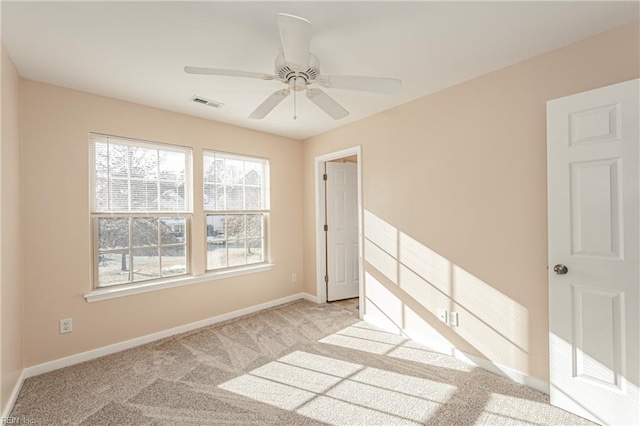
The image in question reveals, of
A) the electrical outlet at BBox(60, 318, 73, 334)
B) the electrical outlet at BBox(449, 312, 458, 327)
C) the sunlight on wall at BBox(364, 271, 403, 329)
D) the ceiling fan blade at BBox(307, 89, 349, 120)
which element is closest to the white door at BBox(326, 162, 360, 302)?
the sunlight on wall at BBox(364, 271, 403, 329)

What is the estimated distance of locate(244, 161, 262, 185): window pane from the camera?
4004mm

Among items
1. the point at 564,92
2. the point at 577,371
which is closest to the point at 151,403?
the point at 577,371

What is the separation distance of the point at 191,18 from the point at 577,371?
127 inches

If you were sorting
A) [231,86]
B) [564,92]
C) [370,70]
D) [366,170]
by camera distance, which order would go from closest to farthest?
[564,92] → [370,70] → [231,86] → [366,170]

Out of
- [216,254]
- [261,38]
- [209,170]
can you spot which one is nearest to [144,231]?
[216,254]

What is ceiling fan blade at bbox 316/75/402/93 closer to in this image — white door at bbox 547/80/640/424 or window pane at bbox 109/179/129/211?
white door at bbox 547/80/640/424

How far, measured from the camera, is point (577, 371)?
6.27 feet

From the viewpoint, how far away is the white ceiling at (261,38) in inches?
66.2

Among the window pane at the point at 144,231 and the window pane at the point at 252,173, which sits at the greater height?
the window pane at the point at 252,173

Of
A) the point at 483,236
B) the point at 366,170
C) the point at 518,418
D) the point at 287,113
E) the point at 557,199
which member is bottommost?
the point at 518,418

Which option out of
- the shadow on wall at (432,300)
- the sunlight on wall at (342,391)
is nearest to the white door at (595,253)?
the shadow on wall at (432,300)

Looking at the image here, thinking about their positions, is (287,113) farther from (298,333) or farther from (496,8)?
(298,333)

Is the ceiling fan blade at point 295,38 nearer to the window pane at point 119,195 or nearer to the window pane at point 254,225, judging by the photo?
the window pane at point 119,195

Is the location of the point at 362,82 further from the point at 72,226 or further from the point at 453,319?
the point at 72,226
